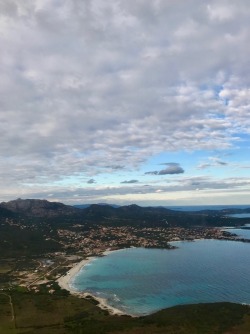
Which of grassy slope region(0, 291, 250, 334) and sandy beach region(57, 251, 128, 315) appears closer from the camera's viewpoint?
grassy slope region(0, 291, 250, 334)

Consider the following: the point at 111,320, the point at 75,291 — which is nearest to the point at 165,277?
the point at 75,291

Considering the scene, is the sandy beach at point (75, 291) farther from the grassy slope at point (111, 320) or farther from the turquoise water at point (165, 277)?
the grassy slope at point (111, 320)

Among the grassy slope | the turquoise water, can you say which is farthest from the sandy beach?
the grassy slope

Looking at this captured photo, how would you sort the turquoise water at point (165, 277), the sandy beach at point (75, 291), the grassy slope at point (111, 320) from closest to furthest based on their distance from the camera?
the grassy slope at point (111, 320) → the sandy beach at point (75, 291) → the turquoise water at point (165, 277)

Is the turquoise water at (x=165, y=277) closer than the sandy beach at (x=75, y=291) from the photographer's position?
No

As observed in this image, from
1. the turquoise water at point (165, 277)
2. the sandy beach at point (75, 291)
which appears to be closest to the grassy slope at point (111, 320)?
the sandy beach at point (75, 291)

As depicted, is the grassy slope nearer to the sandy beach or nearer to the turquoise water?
the sandy beach

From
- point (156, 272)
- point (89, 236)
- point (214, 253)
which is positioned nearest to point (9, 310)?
point (156, 272)

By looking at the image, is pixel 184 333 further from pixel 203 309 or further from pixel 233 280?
pixel 233 280
